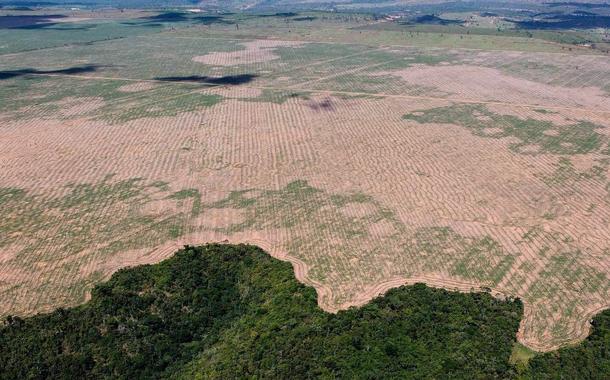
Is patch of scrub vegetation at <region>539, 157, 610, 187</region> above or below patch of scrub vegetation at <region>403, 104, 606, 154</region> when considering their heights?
below

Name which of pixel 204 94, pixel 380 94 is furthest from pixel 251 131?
pixel 380 94

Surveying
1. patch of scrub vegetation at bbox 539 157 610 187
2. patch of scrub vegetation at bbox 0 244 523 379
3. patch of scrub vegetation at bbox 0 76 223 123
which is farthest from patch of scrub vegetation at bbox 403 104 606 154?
patch of scrub vegetation at bbox 0 76 223 123

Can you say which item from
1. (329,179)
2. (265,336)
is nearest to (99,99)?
(329,179)

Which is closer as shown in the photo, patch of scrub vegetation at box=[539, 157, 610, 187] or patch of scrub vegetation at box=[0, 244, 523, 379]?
patch of scrub vegetation at box=[0, 244, 523, 379]

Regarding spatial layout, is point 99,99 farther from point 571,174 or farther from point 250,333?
point 571,174

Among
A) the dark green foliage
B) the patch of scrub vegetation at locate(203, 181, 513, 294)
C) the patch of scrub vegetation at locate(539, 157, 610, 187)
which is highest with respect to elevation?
the patch of scrub vegetation at locate(539, 157, 610, 187)

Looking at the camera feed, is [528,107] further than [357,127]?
Yes

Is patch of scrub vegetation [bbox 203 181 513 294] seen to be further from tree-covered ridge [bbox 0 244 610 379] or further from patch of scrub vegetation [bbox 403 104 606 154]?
patch of scrub vegetation [bbox 403 104 606 154]

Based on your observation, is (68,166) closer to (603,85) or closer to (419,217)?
(419,217)
